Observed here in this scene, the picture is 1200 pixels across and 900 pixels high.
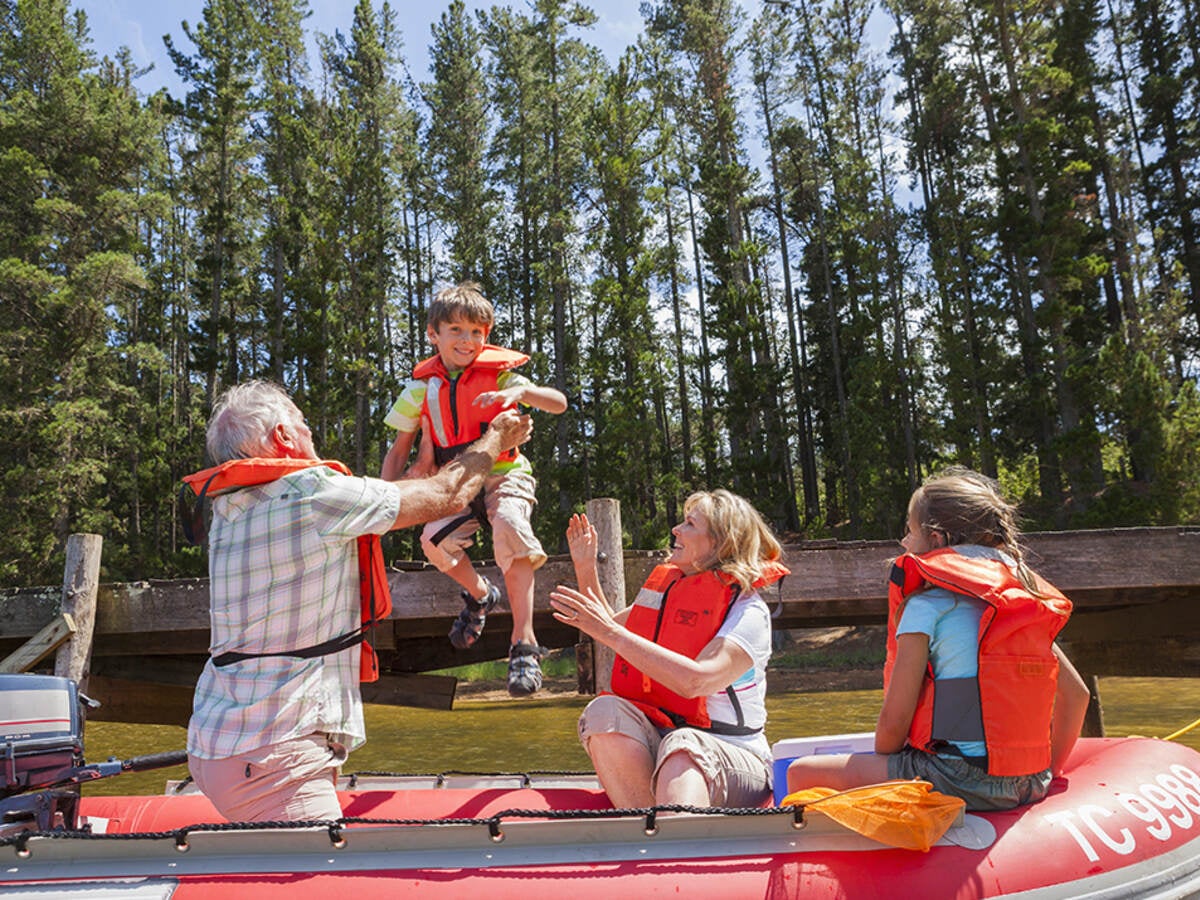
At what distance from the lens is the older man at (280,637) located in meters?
2.27

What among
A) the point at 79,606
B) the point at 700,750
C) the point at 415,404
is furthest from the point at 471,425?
the point at 79,606

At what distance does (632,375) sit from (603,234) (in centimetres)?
421

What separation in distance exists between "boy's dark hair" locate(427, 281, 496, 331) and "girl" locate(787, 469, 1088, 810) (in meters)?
1.91

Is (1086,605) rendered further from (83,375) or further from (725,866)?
(83,375)

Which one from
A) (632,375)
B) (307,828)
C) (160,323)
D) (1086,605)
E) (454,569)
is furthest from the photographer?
(160,323)

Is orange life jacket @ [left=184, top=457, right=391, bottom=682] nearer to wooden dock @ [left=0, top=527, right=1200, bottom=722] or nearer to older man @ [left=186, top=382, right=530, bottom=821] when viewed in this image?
older man @ [left=186, top=382, right=530, bottom=821]

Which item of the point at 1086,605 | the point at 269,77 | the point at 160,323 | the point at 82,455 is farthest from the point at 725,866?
the point at 160,323

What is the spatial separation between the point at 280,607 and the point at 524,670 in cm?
124

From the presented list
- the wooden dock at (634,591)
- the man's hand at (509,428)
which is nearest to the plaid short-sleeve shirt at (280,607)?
the man's hand at (509,428)

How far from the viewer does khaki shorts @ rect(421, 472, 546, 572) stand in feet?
12.2

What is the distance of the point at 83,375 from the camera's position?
22.3 metres

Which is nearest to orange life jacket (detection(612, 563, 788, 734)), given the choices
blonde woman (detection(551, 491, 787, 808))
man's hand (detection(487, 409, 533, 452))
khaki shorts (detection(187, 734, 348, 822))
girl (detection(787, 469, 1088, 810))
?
blonde woman (detection(551, 491, 787, 808))

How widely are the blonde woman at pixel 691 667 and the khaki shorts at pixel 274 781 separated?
715 mm

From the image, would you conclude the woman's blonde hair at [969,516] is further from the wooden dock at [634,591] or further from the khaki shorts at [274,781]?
the wooden dock at [634,591]
